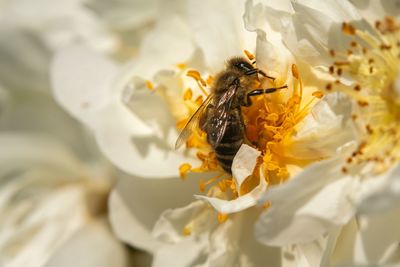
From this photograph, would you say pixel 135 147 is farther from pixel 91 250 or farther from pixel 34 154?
pixel 34 154

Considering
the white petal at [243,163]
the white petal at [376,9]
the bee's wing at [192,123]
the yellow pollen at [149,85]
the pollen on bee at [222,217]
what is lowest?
the pollen on bee at [222,217]

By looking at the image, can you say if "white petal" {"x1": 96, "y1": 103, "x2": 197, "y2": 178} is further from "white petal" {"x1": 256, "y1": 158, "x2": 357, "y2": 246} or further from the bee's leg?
"white petal" {"x1": 256, "y1": 158, "x2": 357, "y2": 246}

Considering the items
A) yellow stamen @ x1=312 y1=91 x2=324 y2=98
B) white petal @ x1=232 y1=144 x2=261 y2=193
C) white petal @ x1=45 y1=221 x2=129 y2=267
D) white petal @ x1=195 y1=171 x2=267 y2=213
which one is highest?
yellow stamen @ x1=312 y1=91 x2=324 y2=98

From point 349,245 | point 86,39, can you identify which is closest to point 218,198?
point 349,245

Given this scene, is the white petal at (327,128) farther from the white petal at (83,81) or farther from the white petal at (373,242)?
the white petal at (83,81)

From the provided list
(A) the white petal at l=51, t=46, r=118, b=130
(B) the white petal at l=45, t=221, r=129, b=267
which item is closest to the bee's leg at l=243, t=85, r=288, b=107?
(A) the white petal at l=51, t=46, r=118, b=130

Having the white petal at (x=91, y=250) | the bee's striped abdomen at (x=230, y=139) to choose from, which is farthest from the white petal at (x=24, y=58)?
the bee's striped abdomen at (x=230, y=139)

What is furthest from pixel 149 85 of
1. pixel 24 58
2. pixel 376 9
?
pixel 24 58
